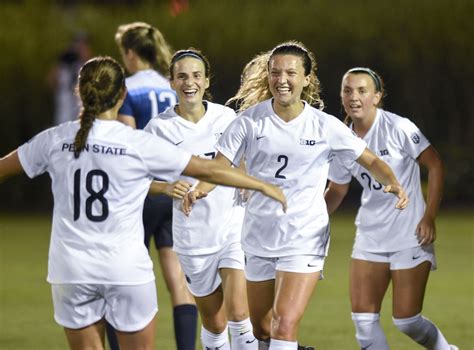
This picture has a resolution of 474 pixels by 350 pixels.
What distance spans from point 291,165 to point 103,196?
1.41 m

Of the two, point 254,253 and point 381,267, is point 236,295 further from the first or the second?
point 381,267

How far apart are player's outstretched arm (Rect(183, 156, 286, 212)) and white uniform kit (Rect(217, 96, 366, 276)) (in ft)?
3.30

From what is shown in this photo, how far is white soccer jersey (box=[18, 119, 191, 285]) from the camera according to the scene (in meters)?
5.45

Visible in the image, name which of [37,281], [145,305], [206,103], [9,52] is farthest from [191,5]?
[145,305]

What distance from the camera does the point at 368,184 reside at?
7379 millimetres

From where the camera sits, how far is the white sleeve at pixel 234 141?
262 inches

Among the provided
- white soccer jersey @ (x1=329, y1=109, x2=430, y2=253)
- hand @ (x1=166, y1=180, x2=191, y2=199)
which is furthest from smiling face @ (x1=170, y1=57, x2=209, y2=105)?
white soccer jersey @ (x1=329, y1=109, x2=430, y2=253)

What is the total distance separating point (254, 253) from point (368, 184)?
1008 millimetres

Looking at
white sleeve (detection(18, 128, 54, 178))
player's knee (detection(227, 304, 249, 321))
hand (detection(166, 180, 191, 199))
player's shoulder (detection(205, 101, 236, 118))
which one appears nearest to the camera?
white sleeve (detection(18, 128, 54, 178))

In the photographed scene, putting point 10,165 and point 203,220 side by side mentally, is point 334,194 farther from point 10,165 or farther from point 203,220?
A: point 10,165

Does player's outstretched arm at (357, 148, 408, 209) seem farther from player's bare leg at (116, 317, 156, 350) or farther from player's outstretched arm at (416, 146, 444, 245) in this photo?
player's bare leg at (116, 317, 156, 350)

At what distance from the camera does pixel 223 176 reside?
5.51 metres

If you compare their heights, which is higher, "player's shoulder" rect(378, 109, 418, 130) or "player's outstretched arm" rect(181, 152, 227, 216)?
"player's shoulder" rect(378, 109, 418, 130)

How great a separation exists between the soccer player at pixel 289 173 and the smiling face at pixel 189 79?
1.51 feet
